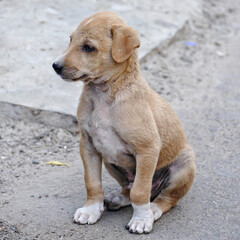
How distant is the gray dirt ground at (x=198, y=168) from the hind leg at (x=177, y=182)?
0.11 m

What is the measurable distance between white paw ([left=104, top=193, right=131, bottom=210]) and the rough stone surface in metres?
1.79

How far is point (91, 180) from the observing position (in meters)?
4.46

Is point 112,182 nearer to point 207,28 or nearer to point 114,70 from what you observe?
point 114,70

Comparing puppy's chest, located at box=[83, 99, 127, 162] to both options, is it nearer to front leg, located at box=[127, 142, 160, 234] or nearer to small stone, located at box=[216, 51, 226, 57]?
front leg, located at box=[127, 142, 160, 234]

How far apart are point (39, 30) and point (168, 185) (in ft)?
14.1

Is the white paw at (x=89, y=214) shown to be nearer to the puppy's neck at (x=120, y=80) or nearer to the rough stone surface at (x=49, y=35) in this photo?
the puppy's neck at (x=120, y=80)

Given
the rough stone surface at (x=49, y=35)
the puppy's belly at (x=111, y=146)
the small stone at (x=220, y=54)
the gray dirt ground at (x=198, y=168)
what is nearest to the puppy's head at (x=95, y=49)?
the puppy's belly at (x=111, y=146)

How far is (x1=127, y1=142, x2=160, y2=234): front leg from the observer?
4.20m

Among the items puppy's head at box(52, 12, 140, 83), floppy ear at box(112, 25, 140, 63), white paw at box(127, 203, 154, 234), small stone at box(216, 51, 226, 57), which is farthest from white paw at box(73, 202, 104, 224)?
small stone at box(216, 51, 226, 57)

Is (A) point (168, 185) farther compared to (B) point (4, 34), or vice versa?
(B) point (4, 34)

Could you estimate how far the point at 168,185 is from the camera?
469cm

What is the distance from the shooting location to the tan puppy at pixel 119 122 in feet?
13.6

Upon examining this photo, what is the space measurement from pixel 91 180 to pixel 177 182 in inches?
31.6

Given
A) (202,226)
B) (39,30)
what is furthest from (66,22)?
(202,226)
